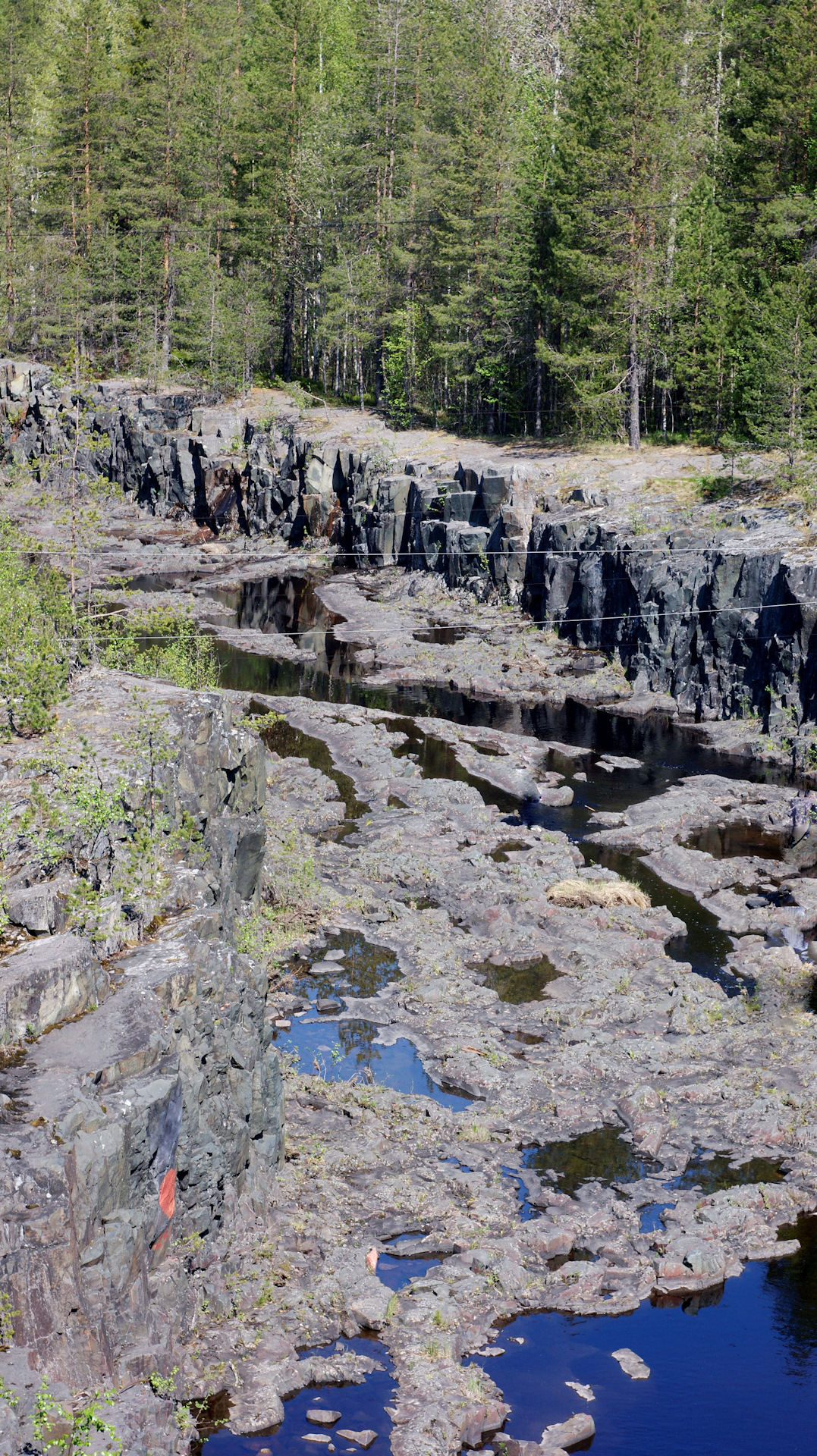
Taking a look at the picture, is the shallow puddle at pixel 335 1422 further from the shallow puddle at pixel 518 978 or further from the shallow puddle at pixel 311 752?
the shallow puddle at pixel 311 752

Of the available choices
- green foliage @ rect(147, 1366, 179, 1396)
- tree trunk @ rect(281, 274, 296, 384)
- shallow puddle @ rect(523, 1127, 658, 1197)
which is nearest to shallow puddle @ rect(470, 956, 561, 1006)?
shallow puddle @ rect(523, 1127, 658, 1197)

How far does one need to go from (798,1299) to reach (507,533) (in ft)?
150

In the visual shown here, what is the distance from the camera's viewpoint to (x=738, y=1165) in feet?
72.5

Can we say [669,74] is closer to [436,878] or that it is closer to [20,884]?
[436,878]

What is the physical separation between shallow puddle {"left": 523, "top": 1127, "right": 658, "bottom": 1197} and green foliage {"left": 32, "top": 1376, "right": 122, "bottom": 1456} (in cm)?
954

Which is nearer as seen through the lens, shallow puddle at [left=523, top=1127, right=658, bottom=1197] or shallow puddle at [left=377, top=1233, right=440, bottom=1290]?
shallow puddle at [left=377, top=1233, right=440, bottom=1290]

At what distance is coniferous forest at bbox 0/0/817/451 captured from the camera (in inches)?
2336

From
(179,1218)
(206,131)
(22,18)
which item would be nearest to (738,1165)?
(179,1218)

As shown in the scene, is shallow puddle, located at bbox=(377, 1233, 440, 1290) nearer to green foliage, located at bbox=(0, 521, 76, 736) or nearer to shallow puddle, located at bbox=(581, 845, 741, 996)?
shallow puddle, located at bbox=(581, 845, 741, 996)

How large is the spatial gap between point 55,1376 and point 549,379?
2601 inches

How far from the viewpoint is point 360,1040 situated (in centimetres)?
2600

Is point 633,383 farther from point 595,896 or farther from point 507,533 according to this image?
point 595,896

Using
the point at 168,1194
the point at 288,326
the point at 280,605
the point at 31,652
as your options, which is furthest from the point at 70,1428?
the point at 288,326

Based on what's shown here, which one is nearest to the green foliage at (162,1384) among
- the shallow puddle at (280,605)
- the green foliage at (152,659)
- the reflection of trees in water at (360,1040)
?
the reflection of trees in water at (360,1040)
